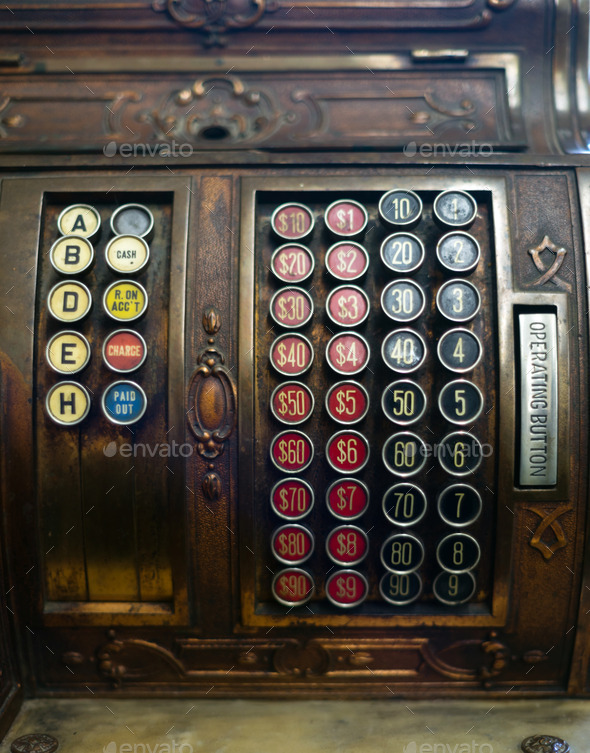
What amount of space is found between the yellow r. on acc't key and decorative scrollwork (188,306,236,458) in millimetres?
304

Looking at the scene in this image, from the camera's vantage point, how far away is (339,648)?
202 centimetres

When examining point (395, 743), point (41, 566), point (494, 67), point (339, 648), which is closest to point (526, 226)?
point (494, 67)

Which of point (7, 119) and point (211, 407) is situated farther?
point (7, 119)

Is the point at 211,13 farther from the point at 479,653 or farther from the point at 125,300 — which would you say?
the point at 479,653

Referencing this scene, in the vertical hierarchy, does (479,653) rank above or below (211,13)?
below

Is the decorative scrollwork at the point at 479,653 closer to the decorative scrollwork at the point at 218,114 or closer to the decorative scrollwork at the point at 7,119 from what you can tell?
the decorative scrollwork at the point at 218,114

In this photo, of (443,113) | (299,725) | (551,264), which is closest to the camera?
(299,725)

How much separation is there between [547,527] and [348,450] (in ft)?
2.50

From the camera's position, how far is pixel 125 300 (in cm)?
199

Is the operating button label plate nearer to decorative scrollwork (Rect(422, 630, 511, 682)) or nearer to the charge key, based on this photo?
decorative scrollwork (Rect(422, 630, 511, 682))

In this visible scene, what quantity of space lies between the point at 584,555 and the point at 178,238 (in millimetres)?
1865

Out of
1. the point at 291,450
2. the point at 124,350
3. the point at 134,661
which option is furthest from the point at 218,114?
the point at 134,661

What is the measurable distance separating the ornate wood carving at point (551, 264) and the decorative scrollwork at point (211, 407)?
1180 millimetres

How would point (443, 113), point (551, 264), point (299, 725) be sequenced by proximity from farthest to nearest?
point (443, 113), point (551, 264), point (299, 725)
